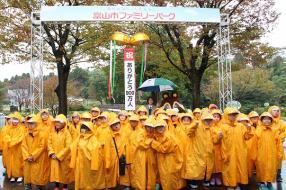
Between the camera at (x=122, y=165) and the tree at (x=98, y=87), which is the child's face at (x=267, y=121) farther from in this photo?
the tree at (x=98, y=87)

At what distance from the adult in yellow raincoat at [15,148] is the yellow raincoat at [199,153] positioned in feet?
11.3

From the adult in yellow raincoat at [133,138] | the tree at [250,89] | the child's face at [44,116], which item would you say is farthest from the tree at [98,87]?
the adult in yellow raincoat at [133,138]

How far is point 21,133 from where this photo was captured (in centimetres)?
884

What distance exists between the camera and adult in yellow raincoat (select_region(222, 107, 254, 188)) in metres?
7.75

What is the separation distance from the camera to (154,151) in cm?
734

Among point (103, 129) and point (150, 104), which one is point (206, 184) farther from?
point (150, 104)

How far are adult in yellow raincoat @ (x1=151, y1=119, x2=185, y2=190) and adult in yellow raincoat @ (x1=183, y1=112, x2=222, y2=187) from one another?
19 centimetres

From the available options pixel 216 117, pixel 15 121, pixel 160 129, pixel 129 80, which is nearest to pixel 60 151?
pixel 15 121

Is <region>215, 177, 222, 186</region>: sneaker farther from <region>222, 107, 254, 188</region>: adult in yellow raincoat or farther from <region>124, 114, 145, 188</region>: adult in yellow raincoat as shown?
<region>124, 114, 145, 188</region>: adult in yellow raincoat

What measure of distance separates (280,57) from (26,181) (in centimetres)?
5796

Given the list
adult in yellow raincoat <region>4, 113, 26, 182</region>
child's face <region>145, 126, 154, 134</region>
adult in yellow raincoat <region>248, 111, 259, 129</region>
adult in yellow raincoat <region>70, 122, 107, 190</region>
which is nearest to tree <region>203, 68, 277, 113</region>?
adult in yellow raincoat <region>248, 111, 259, 129</region>

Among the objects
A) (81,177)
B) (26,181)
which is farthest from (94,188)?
(26,181)

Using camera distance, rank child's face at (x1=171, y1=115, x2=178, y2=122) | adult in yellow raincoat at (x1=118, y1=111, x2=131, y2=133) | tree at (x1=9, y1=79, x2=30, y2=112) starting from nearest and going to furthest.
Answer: adult in yellow raincoat at (x1=118, y1=111, x2=131, y2=133) → child's face at (x1=171, y1=115, x2=178, y2=122) → tree at (x1=9, y1=79, x2=30, y2=112)

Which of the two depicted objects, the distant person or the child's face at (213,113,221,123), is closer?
the child's face at (213,113,221,123)
